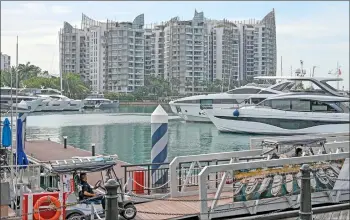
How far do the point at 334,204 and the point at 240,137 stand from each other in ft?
126

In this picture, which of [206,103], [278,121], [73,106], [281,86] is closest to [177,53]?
[73,106]

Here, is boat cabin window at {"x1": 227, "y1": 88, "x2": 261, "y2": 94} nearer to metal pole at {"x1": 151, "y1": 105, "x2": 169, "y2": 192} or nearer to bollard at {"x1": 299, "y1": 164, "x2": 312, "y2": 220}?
metal pole at {"x1": 151, "y1": 105, "x2": 169, "y2": 192}

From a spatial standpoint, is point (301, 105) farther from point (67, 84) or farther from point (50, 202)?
point (67, 84)

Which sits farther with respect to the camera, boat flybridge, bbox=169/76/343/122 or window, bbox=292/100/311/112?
boat flybridge, bbox=169/76/343/122

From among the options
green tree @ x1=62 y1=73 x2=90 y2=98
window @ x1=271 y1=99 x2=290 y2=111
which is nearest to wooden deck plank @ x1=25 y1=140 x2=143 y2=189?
window @ x1=271 y1=99 x2=290 y2=111

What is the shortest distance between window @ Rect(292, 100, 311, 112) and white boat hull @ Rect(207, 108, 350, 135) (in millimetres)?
601

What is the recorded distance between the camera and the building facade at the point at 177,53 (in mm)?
148625

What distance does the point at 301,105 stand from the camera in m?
48.6

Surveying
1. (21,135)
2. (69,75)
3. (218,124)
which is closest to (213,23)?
(69,75)

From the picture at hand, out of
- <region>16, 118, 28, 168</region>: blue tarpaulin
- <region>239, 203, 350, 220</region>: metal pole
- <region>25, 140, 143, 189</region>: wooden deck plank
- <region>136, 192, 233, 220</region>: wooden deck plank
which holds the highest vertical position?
<region>16, 118, 28, 168</region>: blue tarpaulin

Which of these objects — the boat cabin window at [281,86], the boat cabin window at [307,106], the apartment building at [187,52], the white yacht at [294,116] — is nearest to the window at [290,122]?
the white yacht at [294,116]

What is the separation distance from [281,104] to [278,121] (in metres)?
1.81

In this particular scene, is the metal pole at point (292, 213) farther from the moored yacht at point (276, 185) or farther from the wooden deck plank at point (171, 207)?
the wooden deck plank at point (171, 207)

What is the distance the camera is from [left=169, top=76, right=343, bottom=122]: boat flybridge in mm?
52506
